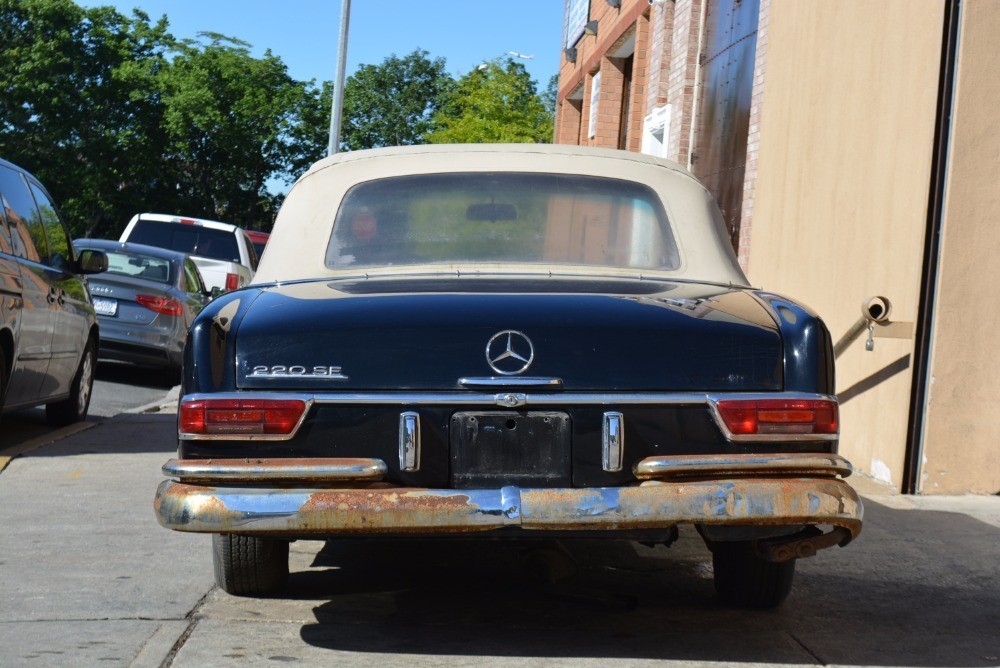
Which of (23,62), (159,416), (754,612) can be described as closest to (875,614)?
(754,612)

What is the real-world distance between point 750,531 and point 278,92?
2305 inches

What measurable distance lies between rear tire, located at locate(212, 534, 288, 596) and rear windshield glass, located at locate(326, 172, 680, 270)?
39.7 inches

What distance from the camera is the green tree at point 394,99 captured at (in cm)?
9056

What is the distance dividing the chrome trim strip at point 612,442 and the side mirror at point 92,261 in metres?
6.35

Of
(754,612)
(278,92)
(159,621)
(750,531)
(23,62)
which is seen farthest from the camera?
(278,92)

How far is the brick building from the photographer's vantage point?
7.67 m

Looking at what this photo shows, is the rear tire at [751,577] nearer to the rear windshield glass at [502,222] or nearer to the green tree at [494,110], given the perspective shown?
the rear windshield glass at [502,222]

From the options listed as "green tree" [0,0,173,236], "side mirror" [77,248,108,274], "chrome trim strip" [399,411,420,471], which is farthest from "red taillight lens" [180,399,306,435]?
"green tree" [0,0,173,236]

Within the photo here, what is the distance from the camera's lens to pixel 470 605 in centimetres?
496

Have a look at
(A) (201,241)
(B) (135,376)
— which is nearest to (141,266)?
(B) (135,376)

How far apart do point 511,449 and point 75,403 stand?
704cm

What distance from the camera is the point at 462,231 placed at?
4.98m

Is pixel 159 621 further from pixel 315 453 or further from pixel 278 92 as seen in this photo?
pixel 278 92

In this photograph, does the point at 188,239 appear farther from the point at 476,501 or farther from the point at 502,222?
the point at 476,501
